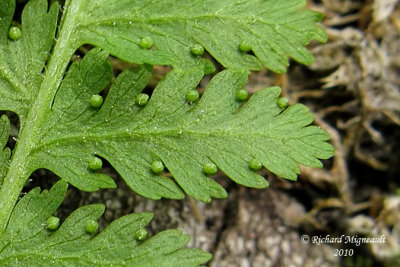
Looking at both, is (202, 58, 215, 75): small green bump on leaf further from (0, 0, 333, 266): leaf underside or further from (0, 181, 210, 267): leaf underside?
(0, 181, 210, 267): leaf underside

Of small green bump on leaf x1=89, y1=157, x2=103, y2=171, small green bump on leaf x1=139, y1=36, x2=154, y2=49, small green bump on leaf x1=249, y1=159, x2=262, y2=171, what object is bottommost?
small green bump on leaf x1=89, y1=157, x2=103, y2=171

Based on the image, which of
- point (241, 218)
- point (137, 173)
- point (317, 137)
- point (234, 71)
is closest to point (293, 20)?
point (234, 71)

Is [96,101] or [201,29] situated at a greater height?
[201,29]

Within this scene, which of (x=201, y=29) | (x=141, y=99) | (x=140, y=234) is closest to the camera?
(x=140, y=234)

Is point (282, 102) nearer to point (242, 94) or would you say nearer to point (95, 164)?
point (242, 94)

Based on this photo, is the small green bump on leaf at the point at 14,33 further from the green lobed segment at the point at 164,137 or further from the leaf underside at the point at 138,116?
the green lobed segment at the point at 164,137

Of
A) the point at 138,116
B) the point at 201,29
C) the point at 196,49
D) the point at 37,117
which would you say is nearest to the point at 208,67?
the point at 196,49

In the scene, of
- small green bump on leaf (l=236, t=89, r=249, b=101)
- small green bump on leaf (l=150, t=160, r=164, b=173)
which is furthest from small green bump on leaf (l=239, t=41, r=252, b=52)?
small green bump on leaf (l=150, t=160, r=164, b=173)

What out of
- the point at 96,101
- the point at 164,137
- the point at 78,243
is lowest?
the point at 78,243
